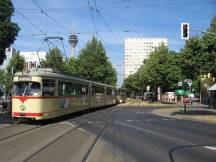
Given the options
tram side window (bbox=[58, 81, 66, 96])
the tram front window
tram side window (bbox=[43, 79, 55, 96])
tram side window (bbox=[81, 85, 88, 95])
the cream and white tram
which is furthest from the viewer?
tram side window (bbox=[81, 85, 88, 95])

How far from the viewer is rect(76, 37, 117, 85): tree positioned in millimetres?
85500

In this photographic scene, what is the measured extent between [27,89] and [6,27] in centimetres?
1448

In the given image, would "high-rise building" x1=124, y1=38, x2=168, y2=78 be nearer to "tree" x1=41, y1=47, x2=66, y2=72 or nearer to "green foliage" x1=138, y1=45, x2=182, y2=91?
"green foliage" x1=138, y1=45, x2=182, y2=91

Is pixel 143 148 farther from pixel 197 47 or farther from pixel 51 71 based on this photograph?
pixel 197 47

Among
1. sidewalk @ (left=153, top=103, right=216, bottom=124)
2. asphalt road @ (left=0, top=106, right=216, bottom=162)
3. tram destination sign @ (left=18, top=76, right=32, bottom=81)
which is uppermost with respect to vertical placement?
tram destination sign @ (left=18, top=76, right=32, bottom=81)

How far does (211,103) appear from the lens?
65.8 meters

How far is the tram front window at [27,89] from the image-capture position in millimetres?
25047

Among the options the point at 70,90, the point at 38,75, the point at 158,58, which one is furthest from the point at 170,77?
the point at 38,75

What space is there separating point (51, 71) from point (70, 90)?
3.76 m

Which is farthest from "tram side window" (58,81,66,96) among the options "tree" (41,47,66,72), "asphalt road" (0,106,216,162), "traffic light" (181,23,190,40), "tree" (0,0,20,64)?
"tree" (41,47,66,72)

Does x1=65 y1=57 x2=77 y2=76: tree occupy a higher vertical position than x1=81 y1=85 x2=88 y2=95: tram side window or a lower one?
higher

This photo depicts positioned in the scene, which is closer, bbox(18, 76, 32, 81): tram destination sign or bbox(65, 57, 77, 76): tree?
bbox(18, 76, 32, 81): tram destination sign

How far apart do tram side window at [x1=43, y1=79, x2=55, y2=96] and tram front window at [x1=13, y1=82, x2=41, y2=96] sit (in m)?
0.53

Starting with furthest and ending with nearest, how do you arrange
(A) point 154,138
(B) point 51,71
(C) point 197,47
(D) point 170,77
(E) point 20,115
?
(D) point 170,77 < (C) point 197,47 < (B) point 51,71 < (E) point 20,115 < (A) point 154,138
